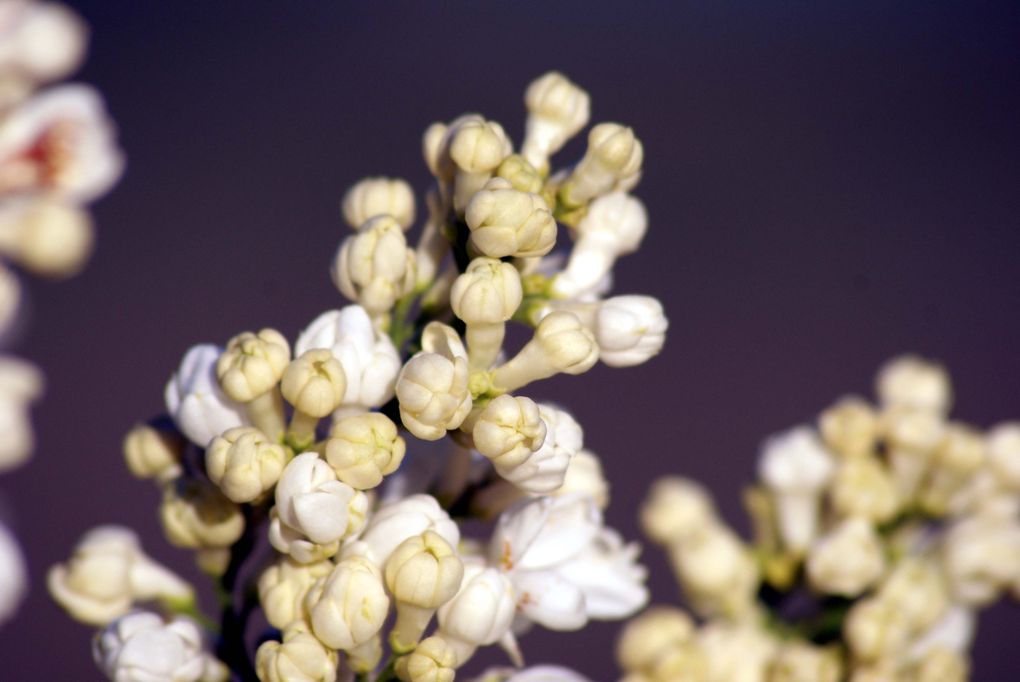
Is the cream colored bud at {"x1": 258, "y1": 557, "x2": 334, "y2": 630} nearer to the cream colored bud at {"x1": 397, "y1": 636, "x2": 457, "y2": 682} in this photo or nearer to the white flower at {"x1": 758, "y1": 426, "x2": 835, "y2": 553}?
the cream colored bud at {"x1": 397, "y1": 636, "x2": 457, "y2": 682}

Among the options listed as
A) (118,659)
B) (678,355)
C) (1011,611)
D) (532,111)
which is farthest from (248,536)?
(1011,611)

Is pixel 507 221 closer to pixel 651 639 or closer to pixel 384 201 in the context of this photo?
pixel 384 201

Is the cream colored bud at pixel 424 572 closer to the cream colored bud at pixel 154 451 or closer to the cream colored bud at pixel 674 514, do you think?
the cream colored bud at pixel 154 451

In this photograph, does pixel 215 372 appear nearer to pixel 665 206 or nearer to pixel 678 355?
pixel 678 355

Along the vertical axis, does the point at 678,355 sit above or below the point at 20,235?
above

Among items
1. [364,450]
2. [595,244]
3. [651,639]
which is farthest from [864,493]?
[364,450]
